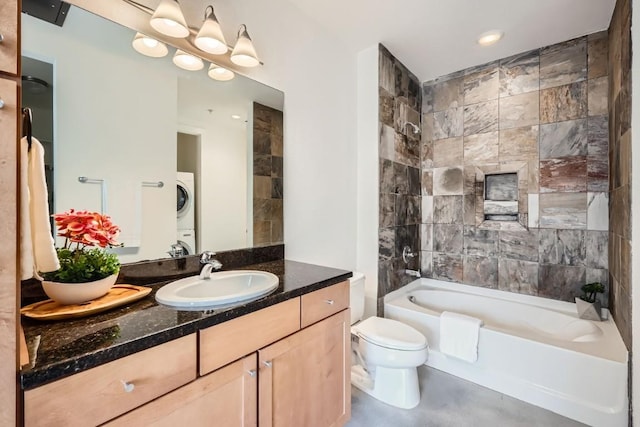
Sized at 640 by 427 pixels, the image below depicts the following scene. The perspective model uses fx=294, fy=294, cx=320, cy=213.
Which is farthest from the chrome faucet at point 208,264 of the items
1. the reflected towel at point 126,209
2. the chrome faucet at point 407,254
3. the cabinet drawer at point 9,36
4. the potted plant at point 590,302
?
the potted plant at point 590,302

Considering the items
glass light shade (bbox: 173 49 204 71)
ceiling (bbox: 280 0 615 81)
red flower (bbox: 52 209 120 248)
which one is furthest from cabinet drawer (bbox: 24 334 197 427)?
ceiling (bbox: 280 0 615 81)

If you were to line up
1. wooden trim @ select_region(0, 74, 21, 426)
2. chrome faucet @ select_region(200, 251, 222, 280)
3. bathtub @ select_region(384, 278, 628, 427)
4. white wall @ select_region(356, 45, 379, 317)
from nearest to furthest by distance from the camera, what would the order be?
1. wooden trim @ select_region(0, 74, 21, 426)
2. chrome faucet @ select_region(200, 251, 222, 280)
3. bathtub @ select_region(384, 278, 628, 427)
4. white wall @ select_region(356, 45, 379, 317)

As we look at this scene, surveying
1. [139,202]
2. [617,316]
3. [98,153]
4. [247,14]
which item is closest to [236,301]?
[139,202]

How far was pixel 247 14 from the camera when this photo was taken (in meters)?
1.67

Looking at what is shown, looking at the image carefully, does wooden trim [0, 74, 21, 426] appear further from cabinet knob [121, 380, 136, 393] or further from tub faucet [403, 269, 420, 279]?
tub faucet [403, 269, 420, 279]

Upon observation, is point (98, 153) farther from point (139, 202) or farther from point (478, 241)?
point (478, 241)

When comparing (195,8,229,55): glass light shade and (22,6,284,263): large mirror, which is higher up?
(195,8,229,55): glass light shade

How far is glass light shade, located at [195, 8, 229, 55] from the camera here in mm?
1406

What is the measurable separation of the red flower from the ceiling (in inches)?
69.5

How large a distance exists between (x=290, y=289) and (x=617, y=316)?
226 centimetres

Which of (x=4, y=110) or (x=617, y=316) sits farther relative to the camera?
(x=617, y=316)

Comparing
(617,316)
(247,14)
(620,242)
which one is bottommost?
(617,316)

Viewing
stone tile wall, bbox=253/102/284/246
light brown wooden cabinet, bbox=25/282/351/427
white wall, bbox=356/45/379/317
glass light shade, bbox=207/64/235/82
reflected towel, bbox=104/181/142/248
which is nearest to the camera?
light brown wooden cabinet, bbox=25/282/351/427

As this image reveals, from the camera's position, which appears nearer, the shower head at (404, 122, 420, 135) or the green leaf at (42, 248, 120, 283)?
the green leaf at (42, 248, 120, 283)
